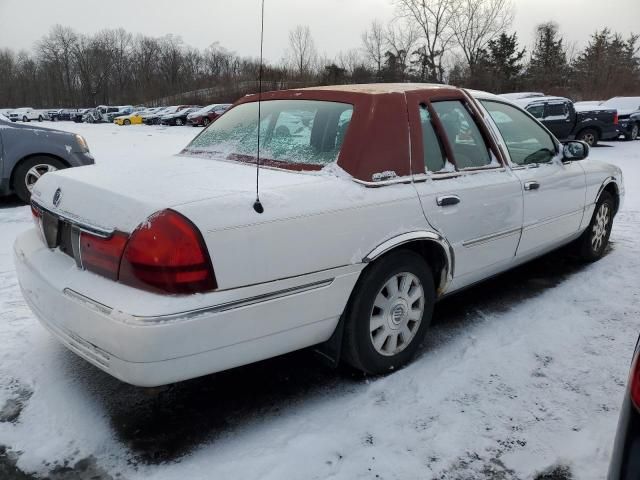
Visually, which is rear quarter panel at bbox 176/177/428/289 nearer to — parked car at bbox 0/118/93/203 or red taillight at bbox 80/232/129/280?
red taillight at bbox 80/232/129/280

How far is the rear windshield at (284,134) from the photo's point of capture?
9.72 feet

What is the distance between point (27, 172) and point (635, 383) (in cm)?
750

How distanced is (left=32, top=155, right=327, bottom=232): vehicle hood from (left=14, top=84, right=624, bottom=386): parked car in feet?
0.04

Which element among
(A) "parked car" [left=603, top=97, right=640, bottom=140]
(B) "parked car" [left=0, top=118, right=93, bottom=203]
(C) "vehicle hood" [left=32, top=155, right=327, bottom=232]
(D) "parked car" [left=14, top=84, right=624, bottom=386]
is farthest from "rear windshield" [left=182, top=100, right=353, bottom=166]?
(A) "parked car" [left=603, top=97, right=640, bottom=140]

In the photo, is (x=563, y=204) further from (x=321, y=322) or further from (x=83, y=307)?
(x=83, y=307)

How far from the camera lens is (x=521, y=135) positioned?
4105 millimetres

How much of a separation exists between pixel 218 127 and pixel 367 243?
1605 mm

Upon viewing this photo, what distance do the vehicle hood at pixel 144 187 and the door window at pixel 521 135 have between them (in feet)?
5.77

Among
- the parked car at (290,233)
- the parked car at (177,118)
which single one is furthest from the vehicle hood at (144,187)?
the parked car at (177,118)

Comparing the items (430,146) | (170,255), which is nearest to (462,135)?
(430,146)

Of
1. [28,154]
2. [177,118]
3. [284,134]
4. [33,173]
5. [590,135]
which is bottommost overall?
[177,118]

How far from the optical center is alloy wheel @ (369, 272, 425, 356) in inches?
114

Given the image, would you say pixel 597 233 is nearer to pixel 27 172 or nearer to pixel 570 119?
pixel 27 172

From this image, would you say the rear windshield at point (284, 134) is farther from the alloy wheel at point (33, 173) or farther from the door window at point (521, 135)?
the alloy wheel at point (33, 173)
